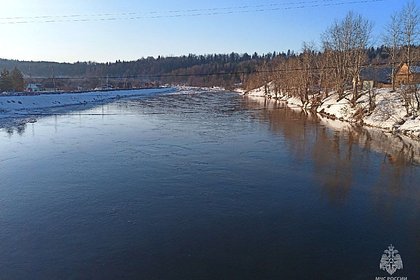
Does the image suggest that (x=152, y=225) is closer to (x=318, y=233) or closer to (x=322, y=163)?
(x=318, y=233)

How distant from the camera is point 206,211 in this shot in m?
9.52

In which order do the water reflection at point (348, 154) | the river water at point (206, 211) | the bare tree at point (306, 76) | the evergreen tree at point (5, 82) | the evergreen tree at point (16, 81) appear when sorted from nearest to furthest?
the river water at point (206, 211), the water reflection at point (348, 154), the bare tree at point (306, 76), the evergreen tree at point (5, 82), the evergreen tree at point (16, 81)

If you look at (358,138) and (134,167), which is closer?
(134,167)

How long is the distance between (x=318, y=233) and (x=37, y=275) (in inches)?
228

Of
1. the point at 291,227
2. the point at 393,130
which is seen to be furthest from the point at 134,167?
the point at 393,130

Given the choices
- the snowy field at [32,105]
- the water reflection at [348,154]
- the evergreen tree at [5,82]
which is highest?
the evergreen tree at [5,82]

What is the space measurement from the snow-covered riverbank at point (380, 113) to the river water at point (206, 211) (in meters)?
5.99

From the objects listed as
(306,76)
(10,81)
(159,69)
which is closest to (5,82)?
(10,81)

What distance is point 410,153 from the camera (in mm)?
17594

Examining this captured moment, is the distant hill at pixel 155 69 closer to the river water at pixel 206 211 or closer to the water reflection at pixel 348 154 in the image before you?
the water reflection at pixel 348 154

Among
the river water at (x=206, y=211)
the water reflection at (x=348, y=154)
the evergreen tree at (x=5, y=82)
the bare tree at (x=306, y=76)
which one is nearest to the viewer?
the river water at (x=206, y=211)

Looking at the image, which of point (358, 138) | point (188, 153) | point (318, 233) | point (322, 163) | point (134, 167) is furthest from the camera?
point (358, 138)

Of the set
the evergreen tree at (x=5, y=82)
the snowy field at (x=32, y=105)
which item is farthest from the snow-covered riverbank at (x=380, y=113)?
the evergreen tree at (x=5, y=82)

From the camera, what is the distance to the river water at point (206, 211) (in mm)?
6867
